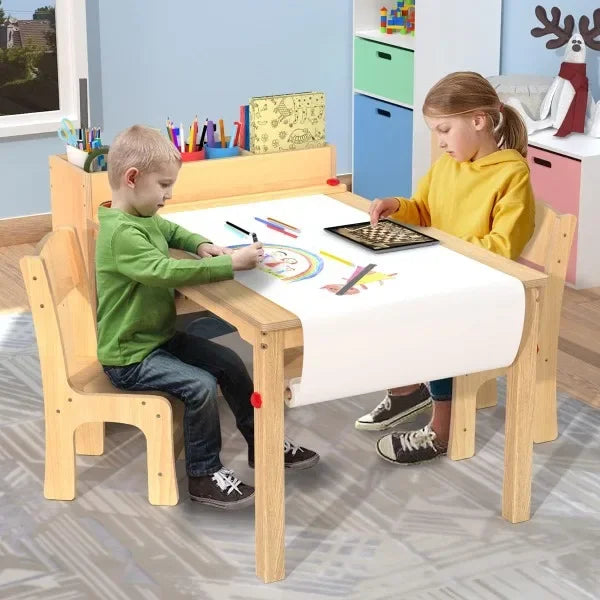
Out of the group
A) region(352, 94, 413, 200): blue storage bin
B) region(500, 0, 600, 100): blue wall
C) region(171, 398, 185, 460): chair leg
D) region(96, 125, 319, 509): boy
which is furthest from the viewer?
region(352, 94, 413, 200): blue storage bin

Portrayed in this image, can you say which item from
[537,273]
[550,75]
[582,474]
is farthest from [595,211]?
[537,273]

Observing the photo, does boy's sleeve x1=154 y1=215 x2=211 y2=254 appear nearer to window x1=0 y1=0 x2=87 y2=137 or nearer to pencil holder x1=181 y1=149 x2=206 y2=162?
pencil holder x1=181 y1=149 x2=206 y2=162

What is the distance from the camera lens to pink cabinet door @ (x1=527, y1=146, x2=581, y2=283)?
4.02m

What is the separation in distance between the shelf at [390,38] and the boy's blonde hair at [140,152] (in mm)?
2368

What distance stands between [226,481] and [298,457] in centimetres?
25

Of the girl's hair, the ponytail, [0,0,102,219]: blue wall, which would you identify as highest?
the girl's hair

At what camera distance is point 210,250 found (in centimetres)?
258

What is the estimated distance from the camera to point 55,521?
2621mm

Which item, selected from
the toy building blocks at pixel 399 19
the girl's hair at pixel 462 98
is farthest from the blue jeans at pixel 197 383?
the toy building blocks at pixel 399 19

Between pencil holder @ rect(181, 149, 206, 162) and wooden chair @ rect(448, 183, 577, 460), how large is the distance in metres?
0.85

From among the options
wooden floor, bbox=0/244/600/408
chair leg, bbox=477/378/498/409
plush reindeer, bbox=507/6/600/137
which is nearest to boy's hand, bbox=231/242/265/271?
chair leg, bbox=477/378/498/409

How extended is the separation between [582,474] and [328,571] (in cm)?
73

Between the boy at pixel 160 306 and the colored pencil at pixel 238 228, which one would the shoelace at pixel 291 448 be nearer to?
the boy at pixel 160 306

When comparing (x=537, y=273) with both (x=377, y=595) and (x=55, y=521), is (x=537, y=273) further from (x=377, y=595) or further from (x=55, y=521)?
(x=55, y=521)
